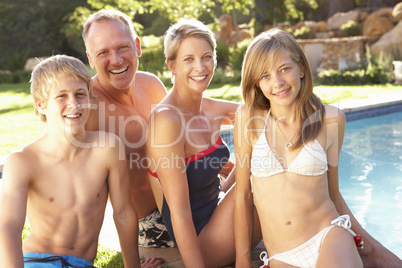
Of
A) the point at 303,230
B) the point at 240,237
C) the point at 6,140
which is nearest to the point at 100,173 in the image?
the point at 240,237

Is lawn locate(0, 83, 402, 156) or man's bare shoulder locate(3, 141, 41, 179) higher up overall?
lawn locate(0, 83, 402, 156)

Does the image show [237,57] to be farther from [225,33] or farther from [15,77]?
[15,77]

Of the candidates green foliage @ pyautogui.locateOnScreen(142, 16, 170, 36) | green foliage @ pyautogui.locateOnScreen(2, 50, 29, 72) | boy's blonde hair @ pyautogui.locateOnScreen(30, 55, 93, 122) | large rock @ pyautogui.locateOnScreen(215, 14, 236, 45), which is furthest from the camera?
green foliage @ pyautogui.locateOnScreen(142, 16, 170, 36)

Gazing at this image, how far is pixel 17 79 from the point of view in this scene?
17.8 meters

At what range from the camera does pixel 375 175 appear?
6.77 metres

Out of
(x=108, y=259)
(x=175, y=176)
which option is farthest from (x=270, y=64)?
(x=108, y=259)

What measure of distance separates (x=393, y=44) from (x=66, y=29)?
1598 centimetres

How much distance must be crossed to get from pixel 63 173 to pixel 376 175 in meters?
5.44

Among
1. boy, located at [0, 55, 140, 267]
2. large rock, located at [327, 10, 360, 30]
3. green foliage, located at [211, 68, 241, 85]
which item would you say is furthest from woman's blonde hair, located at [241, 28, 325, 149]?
large rock, located at [327, 10, 360, 30]

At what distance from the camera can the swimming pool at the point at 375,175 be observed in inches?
205

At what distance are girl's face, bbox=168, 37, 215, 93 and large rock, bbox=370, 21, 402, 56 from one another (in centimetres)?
1494

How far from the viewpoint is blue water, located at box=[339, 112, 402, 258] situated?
5213 millimetres

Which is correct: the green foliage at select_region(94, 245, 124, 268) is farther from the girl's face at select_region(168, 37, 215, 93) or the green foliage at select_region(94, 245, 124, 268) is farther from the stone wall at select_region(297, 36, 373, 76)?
the stone wall at select_region(297, 36, 373, 76)

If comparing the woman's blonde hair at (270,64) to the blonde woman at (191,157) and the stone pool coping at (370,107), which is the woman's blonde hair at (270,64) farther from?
the stone pool coping at (370,107)
